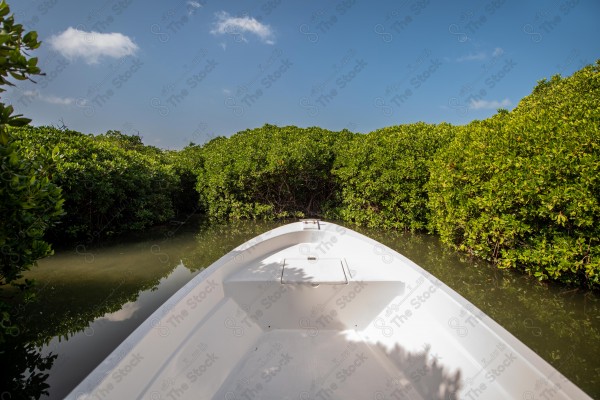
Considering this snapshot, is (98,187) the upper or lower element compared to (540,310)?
upper

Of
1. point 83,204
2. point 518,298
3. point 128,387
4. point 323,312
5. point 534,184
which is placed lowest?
point 518,298

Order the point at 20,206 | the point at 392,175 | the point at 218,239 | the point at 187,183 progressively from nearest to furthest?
the point at 20,206 < the point at 218,239 < the point at 392,175 < the point at 187,183

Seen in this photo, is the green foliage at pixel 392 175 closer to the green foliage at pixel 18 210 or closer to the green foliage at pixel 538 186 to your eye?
the green foliage at pixel 538 186

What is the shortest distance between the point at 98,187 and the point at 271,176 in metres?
4.98

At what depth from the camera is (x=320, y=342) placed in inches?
110

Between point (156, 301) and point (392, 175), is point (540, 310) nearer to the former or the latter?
point (392, 175)

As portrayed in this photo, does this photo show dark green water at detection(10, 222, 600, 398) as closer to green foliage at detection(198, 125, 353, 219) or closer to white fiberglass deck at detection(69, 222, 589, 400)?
white fiberglass deck at detection(69, 222, 589, 400)

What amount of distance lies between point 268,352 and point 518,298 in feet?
11.8

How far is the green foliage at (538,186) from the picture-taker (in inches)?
143

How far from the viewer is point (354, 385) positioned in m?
2.28

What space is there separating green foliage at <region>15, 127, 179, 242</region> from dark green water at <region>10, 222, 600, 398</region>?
0.80 meters

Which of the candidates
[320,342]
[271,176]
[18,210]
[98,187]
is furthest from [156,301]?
[271,176]

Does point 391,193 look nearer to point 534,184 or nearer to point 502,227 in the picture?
point 502,227

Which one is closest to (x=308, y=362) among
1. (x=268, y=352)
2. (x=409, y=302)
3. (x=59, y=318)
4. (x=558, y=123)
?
(x=268, y=352)
